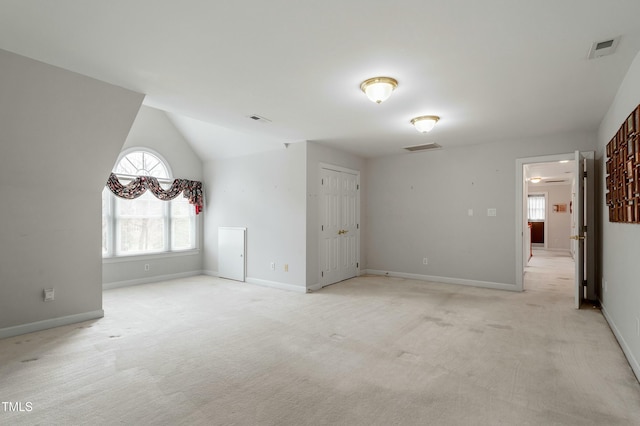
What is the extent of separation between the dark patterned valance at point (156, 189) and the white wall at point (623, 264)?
6617 millimetres

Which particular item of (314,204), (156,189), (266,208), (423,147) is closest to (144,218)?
(156,189)

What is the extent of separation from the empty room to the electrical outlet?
2 centimetres

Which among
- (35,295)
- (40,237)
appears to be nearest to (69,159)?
(40,237)

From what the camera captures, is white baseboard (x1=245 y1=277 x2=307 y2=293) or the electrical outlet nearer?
the electrical outlet

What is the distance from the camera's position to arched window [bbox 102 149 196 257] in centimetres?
581

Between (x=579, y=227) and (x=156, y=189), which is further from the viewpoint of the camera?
(x=156, y=189)

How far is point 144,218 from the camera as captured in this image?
6.27 metres

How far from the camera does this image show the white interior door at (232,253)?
6.24 m

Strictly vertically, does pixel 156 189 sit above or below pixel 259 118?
below

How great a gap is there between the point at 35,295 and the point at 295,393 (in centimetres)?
318

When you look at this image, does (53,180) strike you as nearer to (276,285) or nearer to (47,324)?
(47,324)

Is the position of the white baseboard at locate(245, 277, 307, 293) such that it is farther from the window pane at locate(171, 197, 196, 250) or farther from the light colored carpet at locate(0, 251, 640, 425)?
the window pane at locate(171, 197, 196, 250)

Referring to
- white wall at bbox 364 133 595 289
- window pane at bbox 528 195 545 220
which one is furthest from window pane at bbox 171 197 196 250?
window pane at bbox 528 195 545 220

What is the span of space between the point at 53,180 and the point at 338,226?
13.8ft
